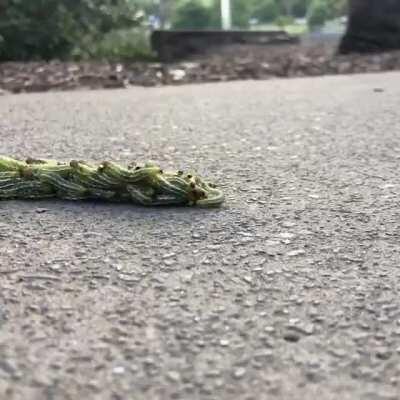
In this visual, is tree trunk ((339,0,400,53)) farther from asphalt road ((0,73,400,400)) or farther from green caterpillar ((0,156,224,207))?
green caterpillar ((0,156,224,207))

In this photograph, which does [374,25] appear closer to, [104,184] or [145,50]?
[145,50]

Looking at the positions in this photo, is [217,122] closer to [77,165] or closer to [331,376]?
[77,165]

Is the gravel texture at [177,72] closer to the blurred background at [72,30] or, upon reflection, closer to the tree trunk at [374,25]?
the tree trunk at [374,25]

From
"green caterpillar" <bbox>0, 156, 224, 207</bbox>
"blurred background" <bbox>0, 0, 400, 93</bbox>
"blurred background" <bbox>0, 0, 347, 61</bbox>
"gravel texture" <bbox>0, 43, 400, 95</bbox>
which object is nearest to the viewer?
"green caterpillar" <bbox>0, 156, 224, 207</bbox>

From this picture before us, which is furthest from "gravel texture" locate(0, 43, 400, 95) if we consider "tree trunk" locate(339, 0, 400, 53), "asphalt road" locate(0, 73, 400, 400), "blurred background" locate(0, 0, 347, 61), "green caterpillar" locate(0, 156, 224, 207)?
"green caterpillar" locate(0, 156, 224, 207)

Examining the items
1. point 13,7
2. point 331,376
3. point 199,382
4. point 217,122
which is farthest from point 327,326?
point 13,7

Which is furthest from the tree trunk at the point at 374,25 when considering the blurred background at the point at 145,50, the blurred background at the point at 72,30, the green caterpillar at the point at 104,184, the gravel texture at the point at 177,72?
the green caterpillar at the point at 104,184
